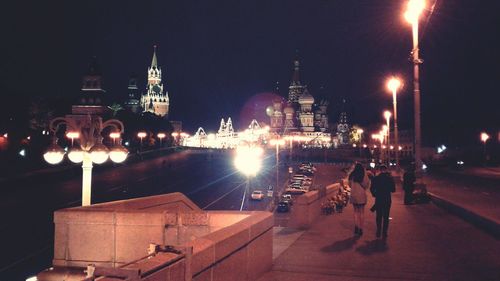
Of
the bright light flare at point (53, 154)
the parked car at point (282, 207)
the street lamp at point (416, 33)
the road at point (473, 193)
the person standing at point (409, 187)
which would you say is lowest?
the parked car at point (282, 207)

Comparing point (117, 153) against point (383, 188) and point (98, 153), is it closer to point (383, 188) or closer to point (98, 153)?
point (98, 153)

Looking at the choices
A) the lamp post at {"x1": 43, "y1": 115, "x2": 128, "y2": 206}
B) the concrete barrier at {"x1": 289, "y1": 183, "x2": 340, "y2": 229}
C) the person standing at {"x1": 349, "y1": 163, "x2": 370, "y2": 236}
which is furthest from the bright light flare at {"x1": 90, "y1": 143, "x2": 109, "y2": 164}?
the person standing at {"x1": 349, "y1": 163, "x2": 370, "y2": 236}

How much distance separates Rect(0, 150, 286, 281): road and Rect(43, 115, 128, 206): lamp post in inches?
753

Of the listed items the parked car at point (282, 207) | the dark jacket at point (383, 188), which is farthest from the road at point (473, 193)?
the parked car at point (282, 207)

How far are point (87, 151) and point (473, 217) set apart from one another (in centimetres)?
961

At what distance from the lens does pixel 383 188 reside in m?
11.6

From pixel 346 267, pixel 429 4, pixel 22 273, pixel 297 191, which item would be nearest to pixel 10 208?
pixel 22 273

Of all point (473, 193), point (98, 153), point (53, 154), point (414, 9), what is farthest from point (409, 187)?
point (53, 154)

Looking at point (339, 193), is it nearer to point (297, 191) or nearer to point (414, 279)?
point (414, 279)

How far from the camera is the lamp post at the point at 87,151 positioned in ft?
38.5

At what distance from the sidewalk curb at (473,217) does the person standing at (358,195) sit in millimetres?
2764

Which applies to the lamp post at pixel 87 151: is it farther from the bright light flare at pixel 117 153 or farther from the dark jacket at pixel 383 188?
the dark jacket at pixel 383 188

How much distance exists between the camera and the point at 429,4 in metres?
19.0

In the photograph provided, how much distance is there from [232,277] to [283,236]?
5503 millimetres
